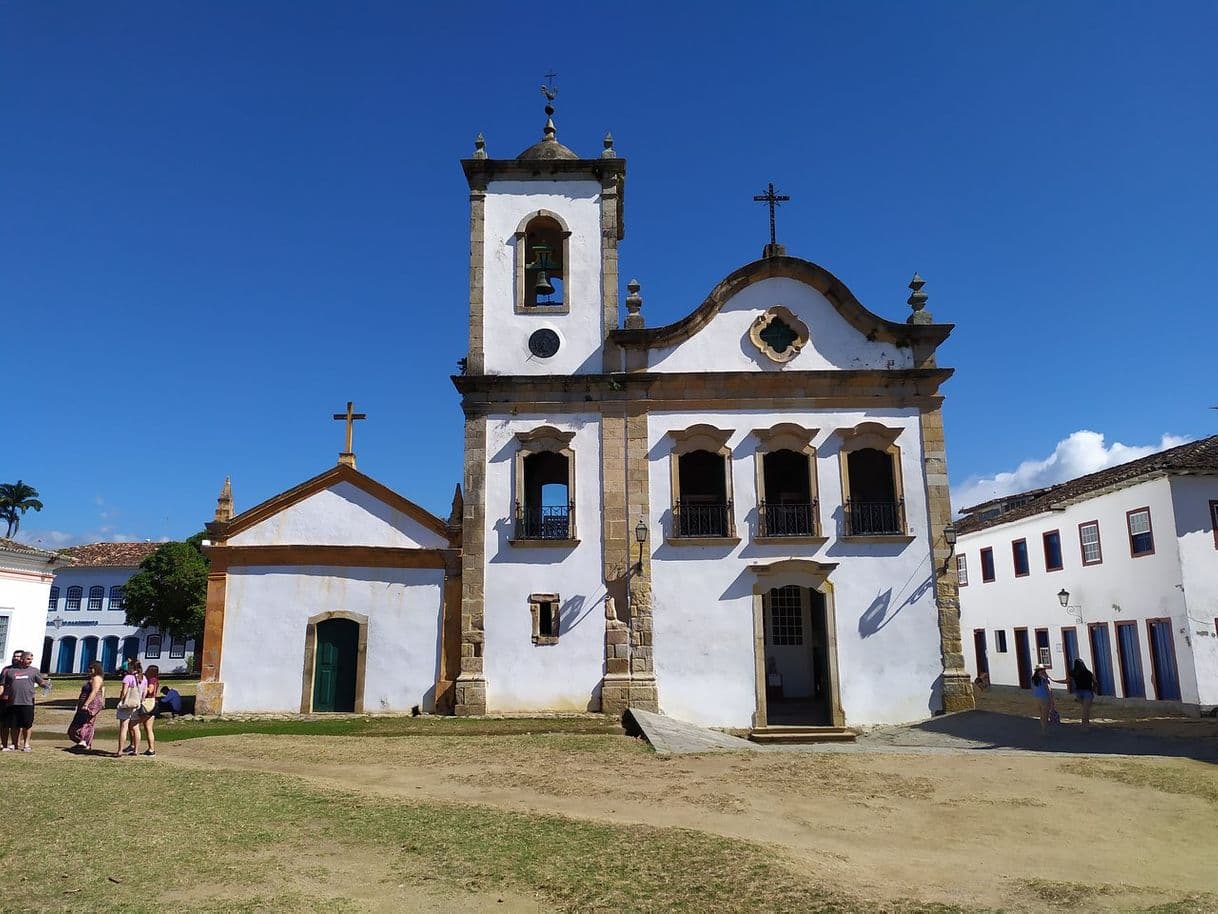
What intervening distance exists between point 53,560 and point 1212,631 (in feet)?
110

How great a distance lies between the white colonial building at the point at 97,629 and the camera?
1921 inches

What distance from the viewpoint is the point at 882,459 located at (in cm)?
1814

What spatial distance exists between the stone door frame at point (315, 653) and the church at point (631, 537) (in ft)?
0.13

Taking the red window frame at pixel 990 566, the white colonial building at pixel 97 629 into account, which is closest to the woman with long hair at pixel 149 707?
the red window frame at pixel 990 566

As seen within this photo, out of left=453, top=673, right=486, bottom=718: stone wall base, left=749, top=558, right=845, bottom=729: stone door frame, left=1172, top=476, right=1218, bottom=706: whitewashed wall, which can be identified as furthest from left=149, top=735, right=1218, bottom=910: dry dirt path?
left=1172, top=476, right=1218, bottom=706: whitewashed wall

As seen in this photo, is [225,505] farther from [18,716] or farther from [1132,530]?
[1132,530]

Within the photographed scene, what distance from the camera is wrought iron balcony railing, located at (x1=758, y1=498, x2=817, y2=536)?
671 inches

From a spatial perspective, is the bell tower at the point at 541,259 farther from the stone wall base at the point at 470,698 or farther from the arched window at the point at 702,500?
the stone wall base at the point at 470,698

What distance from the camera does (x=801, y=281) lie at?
1811 cm

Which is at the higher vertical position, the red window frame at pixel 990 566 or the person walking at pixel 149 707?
the red window frame at pixel 990 566

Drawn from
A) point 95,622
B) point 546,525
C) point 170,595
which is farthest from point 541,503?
point 95,622

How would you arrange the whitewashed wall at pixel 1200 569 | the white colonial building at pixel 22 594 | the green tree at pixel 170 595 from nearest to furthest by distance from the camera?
1. the whitewashed wall at pixel 1200 569
2. the white colonial building at pixel 22 594
3. the green tree at pixel 170 595

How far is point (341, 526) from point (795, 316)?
407 inches

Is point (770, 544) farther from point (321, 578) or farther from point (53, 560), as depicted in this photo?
point (53, 560)
